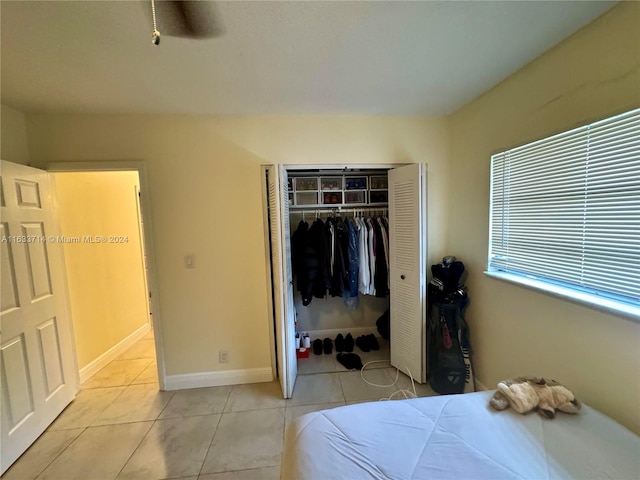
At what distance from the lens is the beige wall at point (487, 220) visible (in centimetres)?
113

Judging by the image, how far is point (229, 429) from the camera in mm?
1800

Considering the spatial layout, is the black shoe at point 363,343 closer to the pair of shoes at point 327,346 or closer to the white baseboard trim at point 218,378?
the pair of shoes at point 327,346

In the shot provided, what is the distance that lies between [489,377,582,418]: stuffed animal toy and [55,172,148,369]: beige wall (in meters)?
3.33

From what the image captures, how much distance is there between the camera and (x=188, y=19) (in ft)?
3.71

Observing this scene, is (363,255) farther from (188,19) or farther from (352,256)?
(188,19)

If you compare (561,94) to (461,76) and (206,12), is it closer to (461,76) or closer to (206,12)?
(461,76)

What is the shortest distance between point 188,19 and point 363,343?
3.01 metres

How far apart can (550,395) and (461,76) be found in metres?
1.88

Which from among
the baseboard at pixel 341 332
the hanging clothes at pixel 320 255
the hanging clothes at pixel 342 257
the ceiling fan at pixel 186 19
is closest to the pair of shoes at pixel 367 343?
the baseboard at pixel 341 332

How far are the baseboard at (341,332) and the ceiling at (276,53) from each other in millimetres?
2509

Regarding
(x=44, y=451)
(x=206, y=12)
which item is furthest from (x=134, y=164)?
(x=44, y=451)

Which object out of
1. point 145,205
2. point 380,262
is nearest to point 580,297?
point 380,262

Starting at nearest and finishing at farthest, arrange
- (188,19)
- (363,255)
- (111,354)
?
(188,19) → (363,255) → (111,354)

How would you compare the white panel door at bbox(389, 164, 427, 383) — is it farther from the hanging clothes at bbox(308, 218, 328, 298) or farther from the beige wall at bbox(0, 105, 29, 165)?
Answer: the beige wall at bbox(0, 105, 29, 165)
